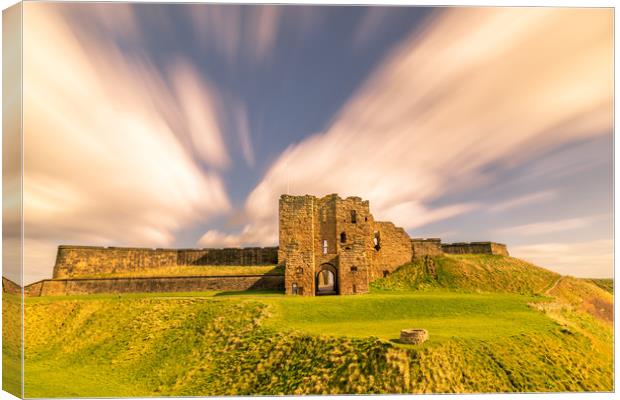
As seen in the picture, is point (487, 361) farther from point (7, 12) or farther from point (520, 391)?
point (7, 12)

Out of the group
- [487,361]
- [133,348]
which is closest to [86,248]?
[133,348]

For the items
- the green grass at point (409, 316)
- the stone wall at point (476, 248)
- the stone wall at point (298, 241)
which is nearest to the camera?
the green grass at point (409, 316)

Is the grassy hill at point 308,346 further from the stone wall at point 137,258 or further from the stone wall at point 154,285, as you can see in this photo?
the stone wall at point 137,258

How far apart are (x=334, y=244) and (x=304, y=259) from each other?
143 inches

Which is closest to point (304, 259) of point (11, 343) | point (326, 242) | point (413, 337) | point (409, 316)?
point (326, 242)

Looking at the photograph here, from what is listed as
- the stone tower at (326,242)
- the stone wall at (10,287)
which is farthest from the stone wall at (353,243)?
the stone wall at (10,287)

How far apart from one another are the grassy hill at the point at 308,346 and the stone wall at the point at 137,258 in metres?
9.54

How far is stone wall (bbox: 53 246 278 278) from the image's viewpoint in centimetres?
3431

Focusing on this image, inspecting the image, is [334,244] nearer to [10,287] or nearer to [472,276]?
[472,276]

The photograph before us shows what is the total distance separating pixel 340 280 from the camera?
1131 inches

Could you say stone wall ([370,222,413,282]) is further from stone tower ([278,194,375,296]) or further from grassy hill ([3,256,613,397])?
grassy hill ([3,256,613,397])

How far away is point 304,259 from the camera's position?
2844cm

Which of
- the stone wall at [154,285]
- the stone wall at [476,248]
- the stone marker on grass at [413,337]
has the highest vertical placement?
the stone wall at [476,248]

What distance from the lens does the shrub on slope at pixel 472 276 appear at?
101 ft
